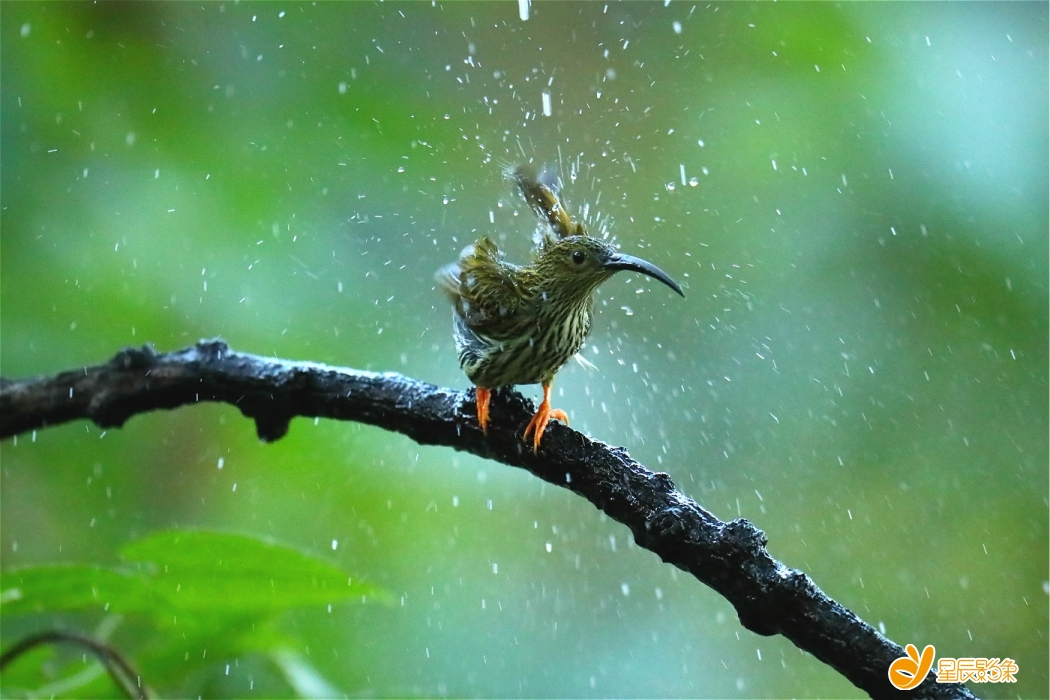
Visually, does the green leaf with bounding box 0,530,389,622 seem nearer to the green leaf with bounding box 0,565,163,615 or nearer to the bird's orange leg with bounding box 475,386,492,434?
the green leaf with bounding box 0,565,163,615

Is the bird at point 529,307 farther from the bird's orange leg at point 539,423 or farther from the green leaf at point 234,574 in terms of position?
the green leaf at point 234,574

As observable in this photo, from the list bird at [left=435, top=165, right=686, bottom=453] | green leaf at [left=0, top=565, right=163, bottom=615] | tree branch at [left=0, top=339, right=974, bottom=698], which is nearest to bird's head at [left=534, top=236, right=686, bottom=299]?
bird at [left=435, top=165, right=686, bottom=453]

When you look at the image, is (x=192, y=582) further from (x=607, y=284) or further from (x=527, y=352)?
(x=607, y=284)

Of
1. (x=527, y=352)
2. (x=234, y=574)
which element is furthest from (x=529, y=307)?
(x=234, y=574)

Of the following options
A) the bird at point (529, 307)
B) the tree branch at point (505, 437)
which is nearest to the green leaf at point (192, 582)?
the tree branch at point (505, 437)

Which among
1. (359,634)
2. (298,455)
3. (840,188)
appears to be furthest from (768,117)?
(359,634)
